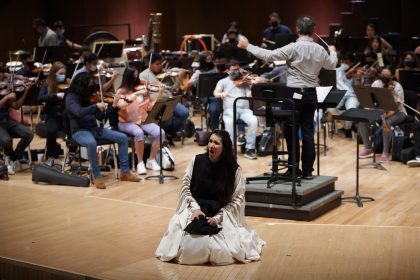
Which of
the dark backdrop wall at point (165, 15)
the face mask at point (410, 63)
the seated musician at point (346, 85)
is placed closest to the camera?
the seated musician at point (346, 85)

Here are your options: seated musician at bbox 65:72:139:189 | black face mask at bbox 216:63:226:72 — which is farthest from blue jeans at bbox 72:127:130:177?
black face mask at bbox 216:63:226:72

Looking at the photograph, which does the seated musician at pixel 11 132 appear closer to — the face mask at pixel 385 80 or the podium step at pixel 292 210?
the podium step at pixel 292 210

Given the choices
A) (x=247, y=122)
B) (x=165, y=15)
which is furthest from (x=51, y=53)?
(x=165, y=15)

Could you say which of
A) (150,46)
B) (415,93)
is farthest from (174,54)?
(415,93)

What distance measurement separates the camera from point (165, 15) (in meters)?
17.2

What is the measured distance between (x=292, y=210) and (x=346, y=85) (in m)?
4.09

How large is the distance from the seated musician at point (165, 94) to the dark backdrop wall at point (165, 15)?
6.41m

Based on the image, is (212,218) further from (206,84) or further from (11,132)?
(206,84)

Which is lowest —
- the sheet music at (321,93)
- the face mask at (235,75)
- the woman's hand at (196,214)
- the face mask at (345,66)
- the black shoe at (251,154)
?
the black shoe at (251,154)

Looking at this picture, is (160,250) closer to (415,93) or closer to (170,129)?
(170,129)

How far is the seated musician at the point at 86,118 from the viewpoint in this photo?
830 centimetres

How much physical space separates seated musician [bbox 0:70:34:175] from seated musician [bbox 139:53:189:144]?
142cm

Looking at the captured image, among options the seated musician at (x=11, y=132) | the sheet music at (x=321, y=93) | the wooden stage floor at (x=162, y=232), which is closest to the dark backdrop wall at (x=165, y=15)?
the seated musician at (x=11, y=132)

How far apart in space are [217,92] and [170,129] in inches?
32.1
